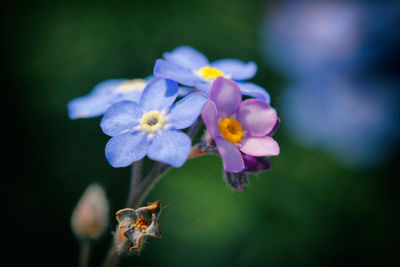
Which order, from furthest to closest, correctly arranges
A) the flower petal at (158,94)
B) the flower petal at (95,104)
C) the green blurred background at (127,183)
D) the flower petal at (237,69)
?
the green blurred background at (127,183), the flower petal at (237,69), the flower petal at (95,104), the flower petal at (158,94)

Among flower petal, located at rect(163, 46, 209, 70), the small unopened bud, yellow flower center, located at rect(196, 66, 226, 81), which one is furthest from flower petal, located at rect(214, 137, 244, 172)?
the small unopened bud

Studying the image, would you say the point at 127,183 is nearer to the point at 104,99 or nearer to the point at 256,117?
the point at 104,99

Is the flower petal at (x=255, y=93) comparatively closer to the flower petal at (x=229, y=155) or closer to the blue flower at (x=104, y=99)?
the flower petal at (x=229, y=155)

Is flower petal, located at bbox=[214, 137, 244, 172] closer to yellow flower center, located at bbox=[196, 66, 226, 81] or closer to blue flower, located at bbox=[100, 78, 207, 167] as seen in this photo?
blue flower, located at bbox=[100, 78, 207, 167]

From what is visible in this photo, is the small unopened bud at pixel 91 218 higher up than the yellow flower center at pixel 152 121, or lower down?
lower down

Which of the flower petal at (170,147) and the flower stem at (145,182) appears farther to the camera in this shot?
the flower stem at (145,182)

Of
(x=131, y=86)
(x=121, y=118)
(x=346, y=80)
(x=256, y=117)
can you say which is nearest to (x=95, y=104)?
(x=131, y=86)

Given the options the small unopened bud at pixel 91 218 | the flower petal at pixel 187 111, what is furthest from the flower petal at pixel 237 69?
the small unopened bud at pixel 91 218
